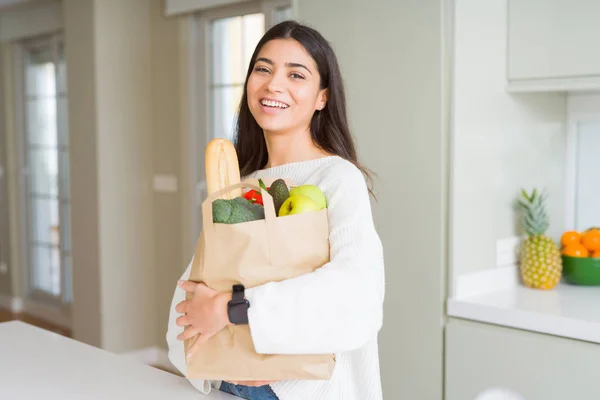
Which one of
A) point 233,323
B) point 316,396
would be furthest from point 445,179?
point 233,323

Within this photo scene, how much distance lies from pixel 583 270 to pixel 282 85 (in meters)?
1.58

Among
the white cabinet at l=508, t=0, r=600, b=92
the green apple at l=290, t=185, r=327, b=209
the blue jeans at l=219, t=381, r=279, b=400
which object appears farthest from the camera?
the white cabinet at l=508, t=0, r=600, b=92

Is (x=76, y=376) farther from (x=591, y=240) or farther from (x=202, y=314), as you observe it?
(x=591, y=240)

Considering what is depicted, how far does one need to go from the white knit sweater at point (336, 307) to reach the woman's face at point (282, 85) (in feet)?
0.48

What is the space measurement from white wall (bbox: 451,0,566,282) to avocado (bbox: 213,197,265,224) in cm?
123

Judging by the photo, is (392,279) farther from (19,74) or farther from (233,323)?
(19,74)

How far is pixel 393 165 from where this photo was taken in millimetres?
2506

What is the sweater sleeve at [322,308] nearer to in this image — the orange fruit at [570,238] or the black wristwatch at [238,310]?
the black wristwatch at [238,310]

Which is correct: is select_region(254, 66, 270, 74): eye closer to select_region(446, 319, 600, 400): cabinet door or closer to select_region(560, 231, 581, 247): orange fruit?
select_region(446, 319, 600, 400): cabinet door

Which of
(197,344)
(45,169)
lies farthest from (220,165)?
A: (45,169)

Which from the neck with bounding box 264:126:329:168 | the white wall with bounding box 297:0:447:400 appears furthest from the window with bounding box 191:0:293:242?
the neck with bounding box 264:126:329:168

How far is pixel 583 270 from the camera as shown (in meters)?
2.62

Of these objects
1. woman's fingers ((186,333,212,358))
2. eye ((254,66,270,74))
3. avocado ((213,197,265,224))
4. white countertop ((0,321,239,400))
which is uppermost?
eye ((254,66,270,74))

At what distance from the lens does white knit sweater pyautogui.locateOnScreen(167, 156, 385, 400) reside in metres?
1.26
